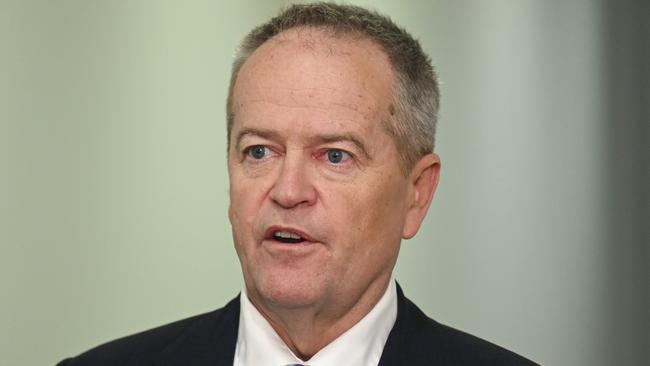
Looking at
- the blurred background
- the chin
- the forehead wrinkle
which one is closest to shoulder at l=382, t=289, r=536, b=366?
the chin

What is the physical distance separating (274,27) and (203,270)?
4.60 feet

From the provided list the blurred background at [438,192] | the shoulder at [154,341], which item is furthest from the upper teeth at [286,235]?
the blurred background at [438,192]

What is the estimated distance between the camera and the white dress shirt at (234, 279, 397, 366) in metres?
2.18

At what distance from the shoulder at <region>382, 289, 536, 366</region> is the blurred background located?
126 cm

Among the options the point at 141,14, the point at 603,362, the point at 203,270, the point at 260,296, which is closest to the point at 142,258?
the point at 203,270

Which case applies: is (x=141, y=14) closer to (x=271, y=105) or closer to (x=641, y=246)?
(x=271, y=105)

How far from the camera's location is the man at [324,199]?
210 cm

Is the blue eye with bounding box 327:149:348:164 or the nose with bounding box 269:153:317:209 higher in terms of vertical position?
the blue eye with bounding box 327:149:348:164

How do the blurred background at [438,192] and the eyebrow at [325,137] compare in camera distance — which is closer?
the eyebrow at [325,137]

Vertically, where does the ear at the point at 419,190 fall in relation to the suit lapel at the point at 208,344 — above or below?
above

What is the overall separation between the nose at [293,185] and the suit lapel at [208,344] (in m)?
0.35

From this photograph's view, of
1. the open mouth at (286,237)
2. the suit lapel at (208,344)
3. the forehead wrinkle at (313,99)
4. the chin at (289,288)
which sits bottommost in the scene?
the suit lapel at (208,344)

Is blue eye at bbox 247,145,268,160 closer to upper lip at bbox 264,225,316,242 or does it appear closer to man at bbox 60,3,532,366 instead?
man at bbox 60,3,532,366

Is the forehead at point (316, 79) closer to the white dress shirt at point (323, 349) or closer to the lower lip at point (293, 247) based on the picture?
the lower lip at point (293, 247)
